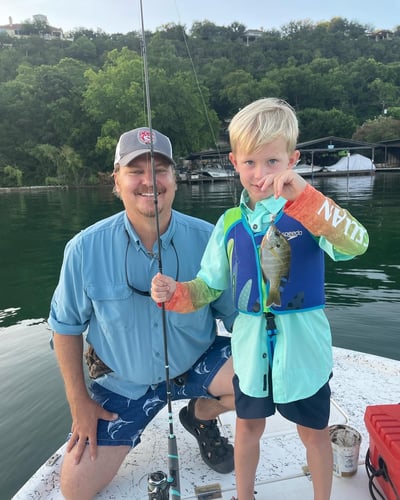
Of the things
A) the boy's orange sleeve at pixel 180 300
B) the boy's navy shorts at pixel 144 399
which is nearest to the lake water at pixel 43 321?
the boy's orange sleeve at pixel 180 300

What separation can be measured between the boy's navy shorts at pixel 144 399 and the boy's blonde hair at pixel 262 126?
4.57ft

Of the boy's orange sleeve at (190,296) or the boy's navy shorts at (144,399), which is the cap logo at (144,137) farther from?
the boy's navy shorts at (144,399)

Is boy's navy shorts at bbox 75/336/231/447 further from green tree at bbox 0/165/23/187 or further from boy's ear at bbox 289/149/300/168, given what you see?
green tree at bbox 0/165/23/187

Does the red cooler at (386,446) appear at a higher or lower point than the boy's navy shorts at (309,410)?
lower

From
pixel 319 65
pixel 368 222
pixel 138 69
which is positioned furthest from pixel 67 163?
pixel 319 65

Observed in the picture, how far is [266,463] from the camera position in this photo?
2.47 meters

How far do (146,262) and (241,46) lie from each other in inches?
3920

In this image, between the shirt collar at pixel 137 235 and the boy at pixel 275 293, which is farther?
the shirt collar at pixel 137 235

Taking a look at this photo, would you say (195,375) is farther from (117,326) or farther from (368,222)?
(368,222)

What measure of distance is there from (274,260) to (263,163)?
43cm

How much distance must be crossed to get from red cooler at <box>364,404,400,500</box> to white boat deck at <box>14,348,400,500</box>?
0.17 meters

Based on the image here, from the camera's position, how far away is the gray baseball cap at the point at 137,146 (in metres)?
2.42

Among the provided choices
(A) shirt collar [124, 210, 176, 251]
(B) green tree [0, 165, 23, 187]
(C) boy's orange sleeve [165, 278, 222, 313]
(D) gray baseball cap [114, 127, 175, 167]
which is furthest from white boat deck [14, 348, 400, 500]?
(B) green tree [0, 165, 23, 187]

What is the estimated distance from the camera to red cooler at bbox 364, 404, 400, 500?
6.28ft
